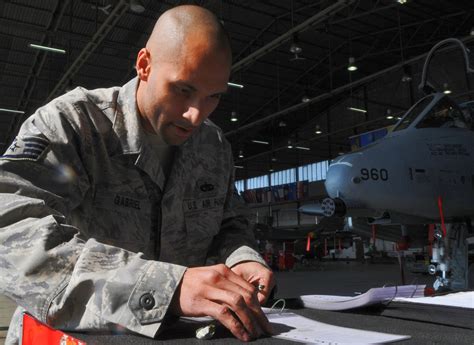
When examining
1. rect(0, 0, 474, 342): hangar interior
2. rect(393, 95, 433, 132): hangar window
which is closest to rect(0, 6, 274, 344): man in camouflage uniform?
rect(0, 0, 474, 342): hangar interior

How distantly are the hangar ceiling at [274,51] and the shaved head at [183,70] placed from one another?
1041 cm

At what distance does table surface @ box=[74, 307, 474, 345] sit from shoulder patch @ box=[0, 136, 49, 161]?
47 centimetres

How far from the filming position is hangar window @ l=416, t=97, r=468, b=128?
5750 millimetres

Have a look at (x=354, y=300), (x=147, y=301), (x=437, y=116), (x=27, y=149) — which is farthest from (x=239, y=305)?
(x=437, y=116)

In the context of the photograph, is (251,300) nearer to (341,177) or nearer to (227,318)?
(227,318)

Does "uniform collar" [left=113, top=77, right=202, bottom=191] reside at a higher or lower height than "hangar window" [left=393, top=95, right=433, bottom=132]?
lower

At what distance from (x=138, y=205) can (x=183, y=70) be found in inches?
19.4

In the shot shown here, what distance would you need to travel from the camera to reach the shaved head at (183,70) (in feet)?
3.73

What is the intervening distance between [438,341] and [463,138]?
17.8ft

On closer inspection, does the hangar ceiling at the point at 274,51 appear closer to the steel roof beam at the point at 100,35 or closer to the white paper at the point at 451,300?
the steel roof beam at the point at 100,35

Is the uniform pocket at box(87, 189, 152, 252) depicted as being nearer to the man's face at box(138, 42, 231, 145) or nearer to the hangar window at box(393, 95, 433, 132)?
the man's face at box(138, 42, 231, 145)

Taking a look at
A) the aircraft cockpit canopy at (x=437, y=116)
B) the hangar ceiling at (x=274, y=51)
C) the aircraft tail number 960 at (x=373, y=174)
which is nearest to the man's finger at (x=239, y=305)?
the aircraft tail number 960 at (x=373, y=174)

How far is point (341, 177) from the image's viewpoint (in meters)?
4.97

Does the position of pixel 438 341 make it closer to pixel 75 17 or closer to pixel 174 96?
pixel 174 96
